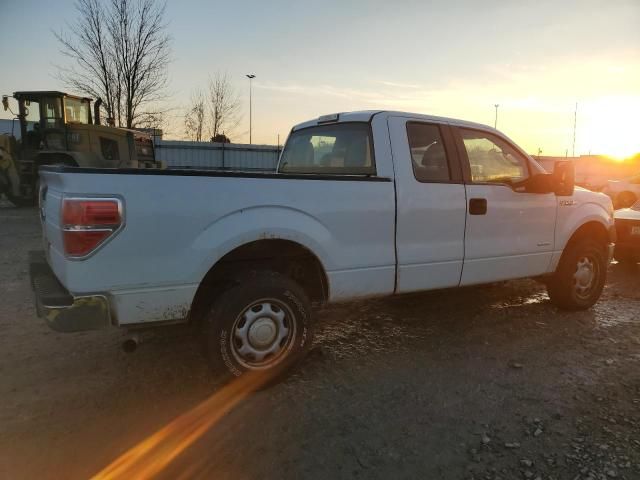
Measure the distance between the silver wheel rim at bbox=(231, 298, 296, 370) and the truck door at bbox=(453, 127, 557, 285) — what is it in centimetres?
177

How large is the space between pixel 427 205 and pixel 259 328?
171cm

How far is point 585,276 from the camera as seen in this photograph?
17.1 ft

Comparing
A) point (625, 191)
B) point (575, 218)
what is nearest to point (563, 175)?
point (575, 218)

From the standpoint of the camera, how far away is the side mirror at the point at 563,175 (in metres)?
4.65

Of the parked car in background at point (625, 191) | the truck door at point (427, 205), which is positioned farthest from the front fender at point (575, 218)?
the parked car in background at point (625, 191)

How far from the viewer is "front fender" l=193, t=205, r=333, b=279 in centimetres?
309

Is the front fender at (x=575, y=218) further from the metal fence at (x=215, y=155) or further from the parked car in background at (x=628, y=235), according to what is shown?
the metal fence at (x=215, y=155)

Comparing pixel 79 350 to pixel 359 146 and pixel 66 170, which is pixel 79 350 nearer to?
pixel 66 170

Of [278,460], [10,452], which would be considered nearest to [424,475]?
[278,460]

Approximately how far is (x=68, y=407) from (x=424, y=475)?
228 cm

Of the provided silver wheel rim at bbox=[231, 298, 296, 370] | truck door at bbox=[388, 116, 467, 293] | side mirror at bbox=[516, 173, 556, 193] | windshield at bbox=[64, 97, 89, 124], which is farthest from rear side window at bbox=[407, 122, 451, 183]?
windshield at bbox=[64, 97, 89, 124]

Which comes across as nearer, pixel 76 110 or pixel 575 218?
pixel 575 218

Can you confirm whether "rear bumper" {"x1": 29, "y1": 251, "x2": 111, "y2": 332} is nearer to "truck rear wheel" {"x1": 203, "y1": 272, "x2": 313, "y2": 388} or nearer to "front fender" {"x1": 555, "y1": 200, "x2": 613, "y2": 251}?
"truck rear wheel" {"x1": 203, "y1": 272, "x2": 313, "y2": 388}

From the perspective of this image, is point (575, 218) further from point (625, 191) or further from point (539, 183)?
point (625, 191)
